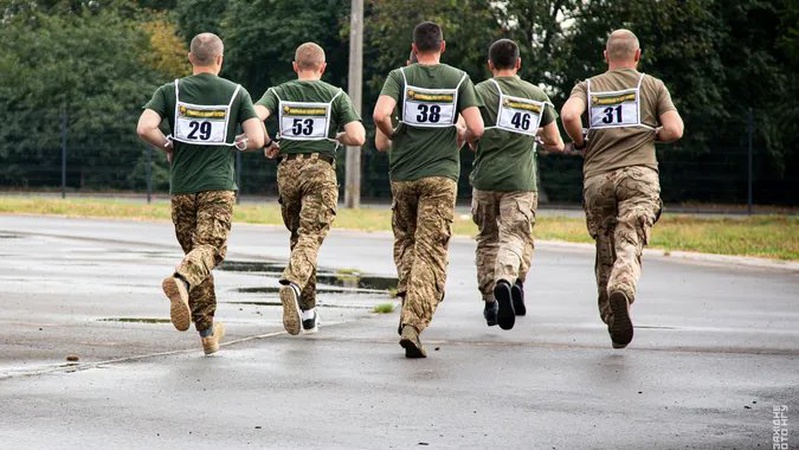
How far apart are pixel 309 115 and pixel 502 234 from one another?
1689 millimetres

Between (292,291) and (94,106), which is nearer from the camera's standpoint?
(292,291)

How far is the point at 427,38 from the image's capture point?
10625 mm

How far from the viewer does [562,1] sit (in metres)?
42.0

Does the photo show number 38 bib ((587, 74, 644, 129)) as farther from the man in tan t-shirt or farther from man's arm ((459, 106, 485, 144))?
man's arm ((459, 106, 485, 144))

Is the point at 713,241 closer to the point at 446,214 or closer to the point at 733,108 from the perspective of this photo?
the point at 446,214

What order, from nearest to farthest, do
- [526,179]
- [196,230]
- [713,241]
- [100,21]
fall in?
[196,230] < [526,179] < [713,241] < [100,21]

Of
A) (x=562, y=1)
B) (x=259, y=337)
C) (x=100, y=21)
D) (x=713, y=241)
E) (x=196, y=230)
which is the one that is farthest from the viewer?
(x=100, y=21)

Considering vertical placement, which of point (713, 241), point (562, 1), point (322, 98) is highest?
point (562, 1)

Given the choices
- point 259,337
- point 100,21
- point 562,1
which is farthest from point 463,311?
point 100,21

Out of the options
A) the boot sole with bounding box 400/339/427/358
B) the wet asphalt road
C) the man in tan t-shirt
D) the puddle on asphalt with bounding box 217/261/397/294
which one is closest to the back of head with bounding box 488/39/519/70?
the man in tan t-shirt

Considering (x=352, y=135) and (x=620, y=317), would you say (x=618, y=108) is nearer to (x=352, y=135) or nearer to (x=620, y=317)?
(x=620, y=317)

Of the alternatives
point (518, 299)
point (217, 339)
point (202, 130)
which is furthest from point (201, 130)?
point (518, 299)

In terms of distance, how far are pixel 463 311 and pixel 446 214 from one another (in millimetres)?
2758

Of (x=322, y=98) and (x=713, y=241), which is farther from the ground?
(x=322, y=98)
